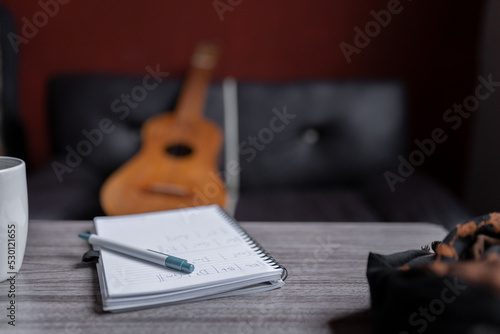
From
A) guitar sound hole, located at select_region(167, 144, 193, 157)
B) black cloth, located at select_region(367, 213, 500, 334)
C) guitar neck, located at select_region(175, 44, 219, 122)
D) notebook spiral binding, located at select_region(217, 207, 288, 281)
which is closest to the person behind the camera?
black cloth, located at select_region(367, 213, 500, 334)

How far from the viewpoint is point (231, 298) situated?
19.1 inches

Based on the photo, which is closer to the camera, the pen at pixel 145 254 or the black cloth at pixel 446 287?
the black cloth at pixel 446 287

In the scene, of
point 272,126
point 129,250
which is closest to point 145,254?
point 129,250

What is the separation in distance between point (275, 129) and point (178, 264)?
41.4 inches

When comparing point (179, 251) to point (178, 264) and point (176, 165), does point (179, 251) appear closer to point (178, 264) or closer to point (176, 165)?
point (178, 264)

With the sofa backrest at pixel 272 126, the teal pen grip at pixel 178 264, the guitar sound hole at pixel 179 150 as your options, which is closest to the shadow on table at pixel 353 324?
the teal pen grip at pixel 178 264

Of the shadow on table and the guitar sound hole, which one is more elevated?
the shadow on table

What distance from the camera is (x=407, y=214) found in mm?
1174

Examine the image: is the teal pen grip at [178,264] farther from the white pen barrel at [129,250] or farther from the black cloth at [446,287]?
the black cloth at [446,287]

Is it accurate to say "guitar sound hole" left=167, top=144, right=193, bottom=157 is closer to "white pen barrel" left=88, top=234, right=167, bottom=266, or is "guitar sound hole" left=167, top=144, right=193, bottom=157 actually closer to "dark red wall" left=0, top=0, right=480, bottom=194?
"dark red wall" left=0, top=0, right=480, bottom=194

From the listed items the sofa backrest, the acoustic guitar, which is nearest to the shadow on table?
the acoustic guitar

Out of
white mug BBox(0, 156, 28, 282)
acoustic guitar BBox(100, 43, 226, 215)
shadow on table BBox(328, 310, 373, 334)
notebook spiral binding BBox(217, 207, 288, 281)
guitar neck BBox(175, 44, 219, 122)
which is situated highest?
white mug BBox(0, 156, 28, 282)

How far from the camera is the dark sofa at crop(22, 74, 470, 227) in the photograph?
4.93 feet

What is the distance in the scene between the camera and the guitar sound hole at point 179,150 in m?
1.34
